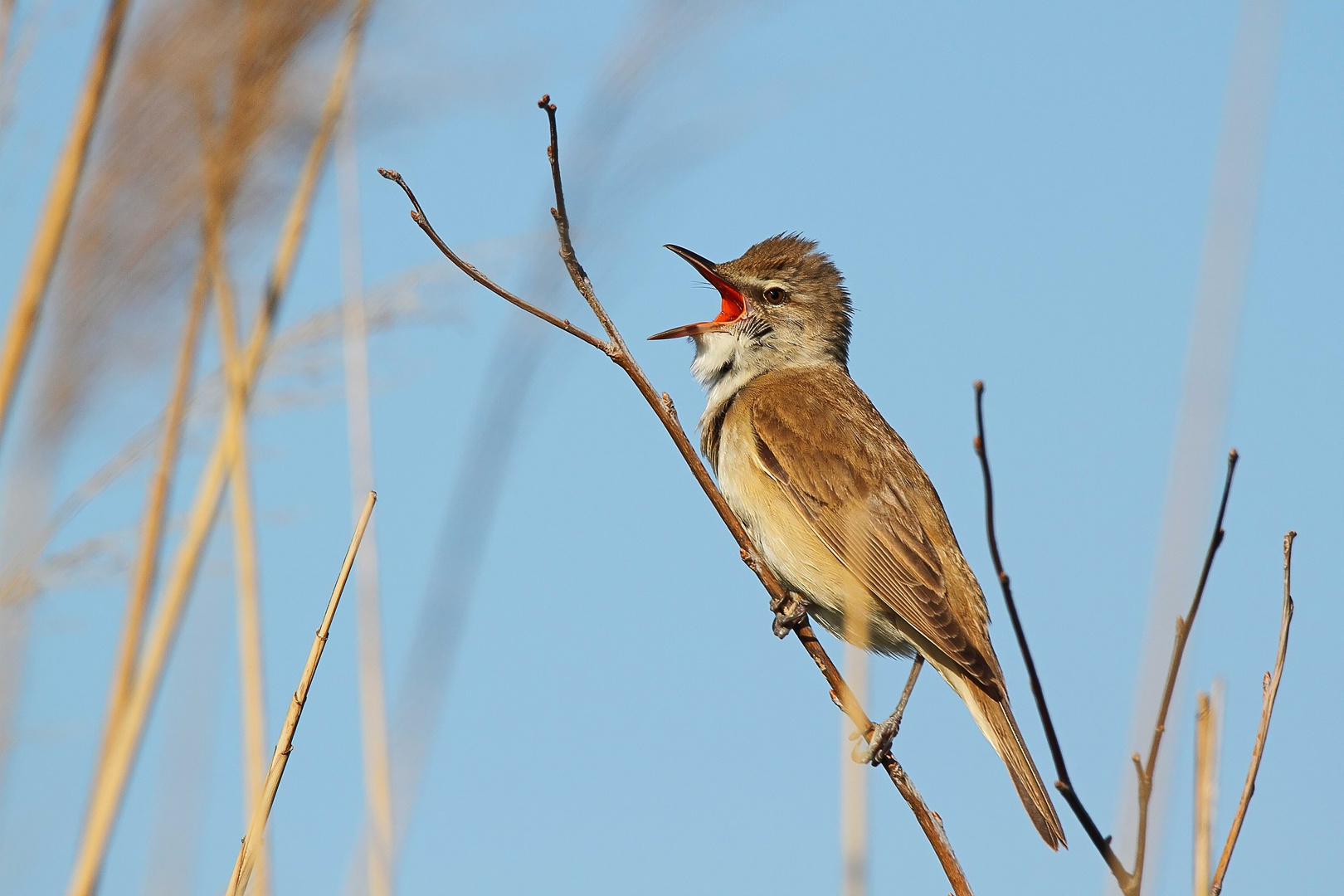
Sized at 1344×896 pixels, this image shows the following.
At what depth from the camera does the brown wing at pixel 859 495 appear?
3773 mm

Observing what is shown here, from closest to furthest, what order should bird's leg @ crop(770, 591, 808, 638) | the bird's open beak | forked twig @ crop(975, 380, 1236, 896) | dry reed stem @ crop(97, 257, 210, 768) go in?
1. forked twig @ crop(975, 380, 1236, 896)
2. dry reed stem @ crop(97, 257, 210, 768)
3. bird's leg @ crop(770, 591, 808, 638)
4. the bird's open beak

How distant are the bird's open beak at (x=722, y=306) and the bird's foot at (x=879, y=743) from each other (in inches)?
62.8

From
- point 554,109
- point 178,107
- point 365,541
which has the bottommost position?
point 365,541

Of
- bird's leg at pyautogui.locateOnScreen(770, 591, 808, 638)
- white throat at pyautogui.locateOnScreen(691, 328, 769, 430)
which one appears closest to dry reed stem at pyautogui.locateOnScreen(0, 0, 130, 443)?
bird's leg at pyautogui.locateOnScreen(770, 591, 808, 638)

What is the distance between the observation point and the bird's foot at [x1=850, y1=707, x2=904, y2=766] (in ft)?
5.98

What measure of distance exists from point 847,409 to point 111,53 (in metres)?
2.76

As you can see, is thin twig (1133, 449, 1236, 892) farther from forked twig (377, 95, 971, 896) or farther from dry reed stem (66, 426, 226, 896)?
dry reed stem (66, 426, 226, 896)

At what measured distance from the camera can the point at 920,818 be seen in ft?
7.50

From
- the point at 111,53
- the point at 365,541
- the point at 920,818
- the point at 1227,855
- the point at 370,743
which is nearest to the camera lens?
the point at 1227,855

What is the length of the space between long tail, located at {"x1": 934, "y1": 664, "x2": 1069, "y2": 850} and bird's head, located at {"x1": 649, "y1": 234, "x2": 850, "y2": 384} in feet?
4.86

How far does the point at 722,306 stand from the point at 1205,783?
10.6ft

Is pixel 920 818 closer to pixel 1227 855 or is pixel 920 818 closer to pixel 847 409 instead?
pixel 1227 855

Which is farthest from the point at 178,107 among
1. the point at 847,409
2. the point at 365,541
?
the point at 847,409

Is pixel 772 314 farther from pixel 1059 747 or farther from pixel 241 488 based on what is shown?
pixel 1059 747
